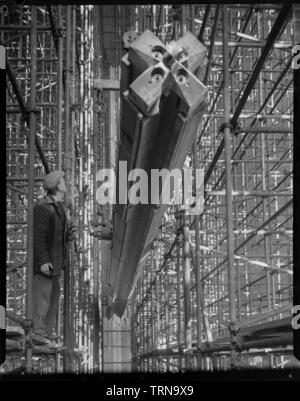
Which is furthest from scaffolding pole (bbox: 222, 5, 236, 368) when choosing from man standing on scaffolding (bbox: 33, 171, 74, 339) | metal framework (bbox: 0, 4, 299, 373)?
man standing on scaffolding (bbox: 33, 171, 74, 339)

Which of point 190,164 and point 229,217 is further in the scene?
point 190,164

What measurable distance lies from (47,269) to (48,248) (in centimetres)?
8

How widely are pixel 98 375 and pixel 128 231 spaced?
6.09ft

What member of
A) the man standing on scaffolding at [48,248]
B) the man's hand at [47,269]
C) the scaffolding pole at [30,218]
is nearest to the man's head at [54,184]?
the man standing on scaffolding at [48,248]

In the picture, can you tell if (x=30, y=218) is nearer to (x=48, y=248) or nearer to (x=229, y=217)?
(x=48, y=248)

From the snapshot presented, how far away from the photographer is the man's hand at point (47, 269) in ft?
10.3

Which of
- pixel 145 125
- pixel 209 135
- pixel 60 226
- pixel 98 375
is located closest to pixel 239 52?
pixel 209 135

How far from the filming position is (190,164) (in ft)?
14.2

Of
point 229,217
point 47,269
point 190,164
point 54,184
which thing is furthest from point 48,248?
point 190,164

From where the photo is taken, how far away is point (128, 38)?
247cm

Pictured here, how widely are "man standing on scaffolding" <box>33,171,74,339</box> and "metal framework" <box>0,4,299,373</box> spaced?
3.2 inches

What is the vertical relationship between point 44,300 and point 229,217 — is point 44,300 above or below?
below

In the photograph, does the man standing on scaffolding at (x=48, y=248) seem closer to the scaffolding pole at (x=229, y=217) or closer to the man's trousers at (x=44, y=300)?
the man's trousers at (x=44, y=300)

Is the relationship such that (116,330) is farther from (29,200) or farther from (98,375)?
(98,375)
